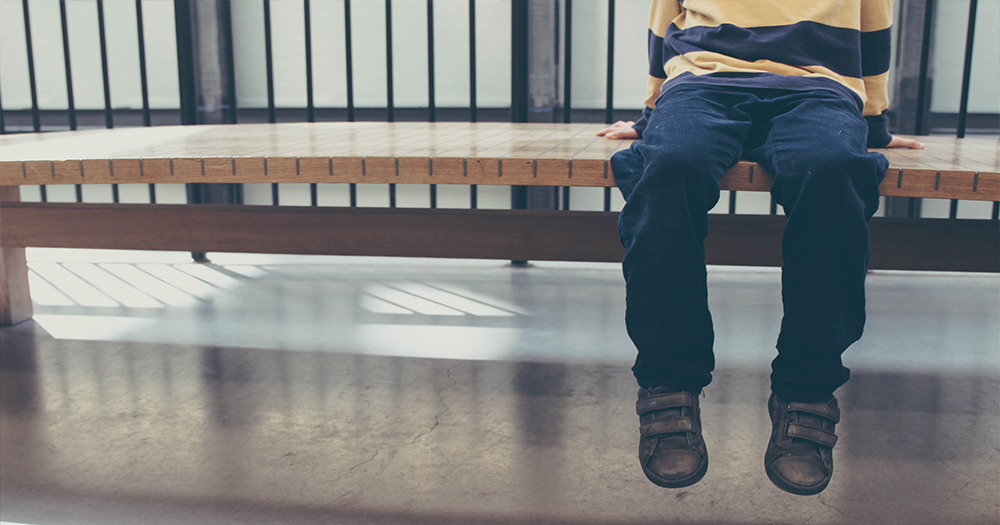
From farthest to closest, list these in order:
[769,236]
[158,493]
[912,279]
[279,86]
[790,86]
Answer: [279,86] < [912,279] < [769,236] < [158,493] < [790,86]

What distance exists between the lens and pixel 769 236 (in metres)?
2.13

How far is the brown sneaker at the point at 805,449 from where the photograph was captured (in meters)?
1.31

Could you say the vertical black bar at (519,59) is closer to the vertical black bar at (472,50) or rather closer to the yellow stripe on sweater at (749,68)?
the vertical black bar at (472,50)

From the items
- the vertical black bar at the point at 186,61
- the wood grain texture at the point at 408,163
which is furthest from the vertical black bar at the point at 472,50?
the wood grain texture at the point at 408,163

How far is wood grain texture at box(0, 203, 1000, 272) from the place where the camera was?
2.09m

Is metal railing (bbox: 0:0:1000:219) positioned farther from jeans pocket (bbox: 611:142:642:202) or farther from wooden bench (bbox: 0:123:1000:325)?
jeans pocket (bbox: 611:142:642:202)

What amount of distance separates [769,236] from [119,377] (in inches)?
86.9

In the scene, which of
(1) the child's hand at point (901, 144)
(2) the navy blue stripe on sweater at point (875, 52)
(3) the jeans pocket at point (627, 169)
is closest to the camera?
(3) the jeans pocket at point (627, 169)

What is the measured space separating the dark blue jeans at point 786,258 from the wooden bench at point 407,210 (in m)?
0.25

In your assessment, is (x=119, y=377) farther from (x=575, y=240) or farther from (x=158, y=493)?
(x=575, y=240)

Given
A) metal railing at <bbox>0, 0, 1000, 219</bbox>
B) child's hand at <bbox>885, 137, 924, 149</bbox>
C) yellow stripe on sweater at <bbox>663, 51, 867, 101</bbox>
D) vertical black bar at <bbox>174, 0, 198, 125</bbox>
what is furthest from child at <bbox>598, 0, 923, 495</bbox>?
vertical black bar at <bbox>174, 0, 198, 125</bbox>

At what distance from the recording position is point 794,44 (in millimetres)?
1643

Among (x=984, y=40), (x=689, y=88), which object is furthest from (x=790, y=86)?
(x=984, y=40)

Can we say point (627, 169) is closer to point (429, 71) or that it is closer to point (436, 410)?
point (436, 410)
